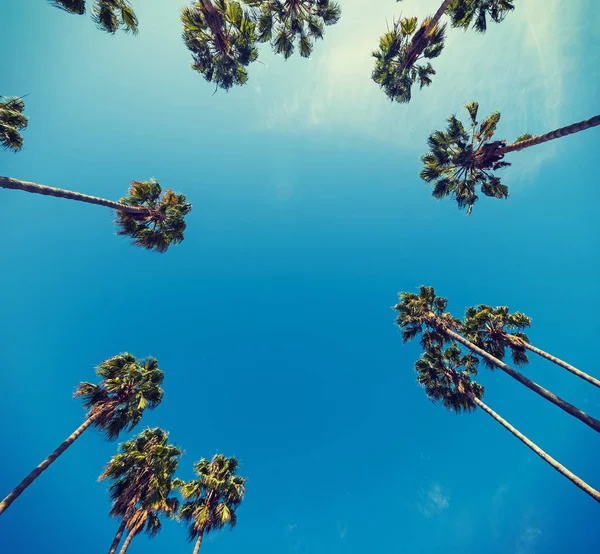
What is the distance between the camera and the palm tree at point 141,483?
10.8 meters

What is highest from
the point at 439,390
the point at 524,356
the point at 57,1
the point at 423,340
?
the point at 57,1

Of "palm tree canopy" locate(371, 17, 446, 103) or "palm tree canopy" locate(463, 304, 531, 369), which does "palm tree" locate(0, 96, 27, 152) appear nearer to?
"palm tree canopy" locate(371, 17, 446, 103)

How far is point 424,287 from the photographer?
55.4 ft

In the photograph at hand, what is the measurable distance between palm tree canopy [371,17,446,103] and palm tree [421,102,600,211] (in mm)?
3684

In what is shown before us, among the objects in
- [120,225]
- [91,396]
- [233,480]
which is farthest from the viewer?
[233,480]

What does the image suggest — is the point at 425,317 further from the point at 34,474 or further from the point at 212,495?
the point at 34,474

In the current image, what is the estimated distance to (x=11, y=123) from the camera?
1140 cm

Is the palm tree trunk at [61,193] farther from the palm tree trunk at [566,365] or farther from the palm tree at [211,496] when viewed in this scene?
the palm tree trunk at [566,365]

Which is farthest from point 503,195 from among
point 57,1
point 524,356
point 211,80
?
point 57,1

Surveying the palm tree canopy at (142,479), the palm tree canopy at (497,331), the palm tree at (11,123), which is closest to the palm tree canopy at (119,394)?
the palm tree canopy at (142,479)

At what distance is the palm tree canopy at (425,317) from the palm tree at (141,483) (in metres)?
15.7

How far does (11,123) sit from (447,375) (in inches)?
1064

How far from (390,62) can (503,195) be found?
10168 millimetres

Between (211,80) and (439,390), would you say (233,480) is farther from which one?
(211,80)
